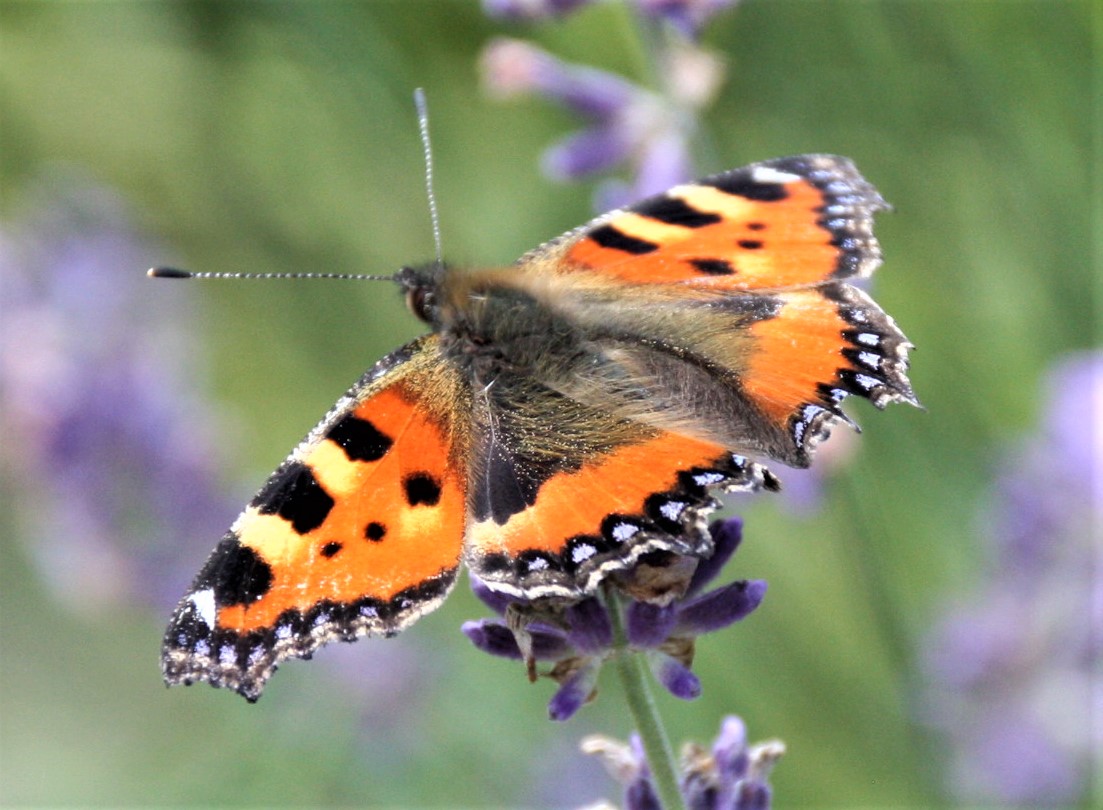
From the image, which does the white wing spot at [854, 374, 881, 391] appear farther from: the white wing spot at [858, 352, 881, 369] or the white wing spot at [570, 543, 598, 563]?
the white wing spot at [570, 543, 598, 563]

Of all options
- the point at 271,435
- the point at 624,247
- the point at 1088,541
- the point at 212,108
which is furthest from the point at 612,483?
the point at 271,435

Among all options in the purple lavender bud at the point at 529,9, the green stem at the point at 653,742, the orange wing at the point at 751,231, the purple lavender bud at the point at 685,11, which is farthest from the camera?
the purple lavender bud at the point at 529,9

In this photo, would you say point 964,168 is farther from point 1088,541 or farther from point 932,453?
point 1088,541

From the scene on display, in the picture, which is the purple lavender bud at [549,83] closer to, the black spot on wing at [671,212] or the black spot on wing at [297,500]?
the black spot on wing at [671,212]

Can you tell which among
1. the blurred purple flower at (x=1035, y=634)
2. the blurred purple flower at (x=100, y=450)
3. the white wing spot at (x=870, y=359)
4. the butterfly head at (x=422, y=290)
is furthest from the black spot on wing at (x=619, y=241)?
the blurred purple flower at (x=100, y=450)

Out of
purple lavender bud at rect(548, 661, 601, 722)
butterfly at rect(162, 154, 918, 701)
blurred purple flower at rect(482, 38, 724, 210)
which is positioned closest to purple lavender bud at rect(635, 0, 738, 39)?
blurred purple flower at rect(482, 38, 724, 210)

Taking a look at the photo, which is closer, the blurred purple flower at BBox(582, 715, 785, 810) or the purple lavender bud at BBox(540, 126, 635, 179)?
the blurred purple flower at BBox(582, 715, 785, 810)
